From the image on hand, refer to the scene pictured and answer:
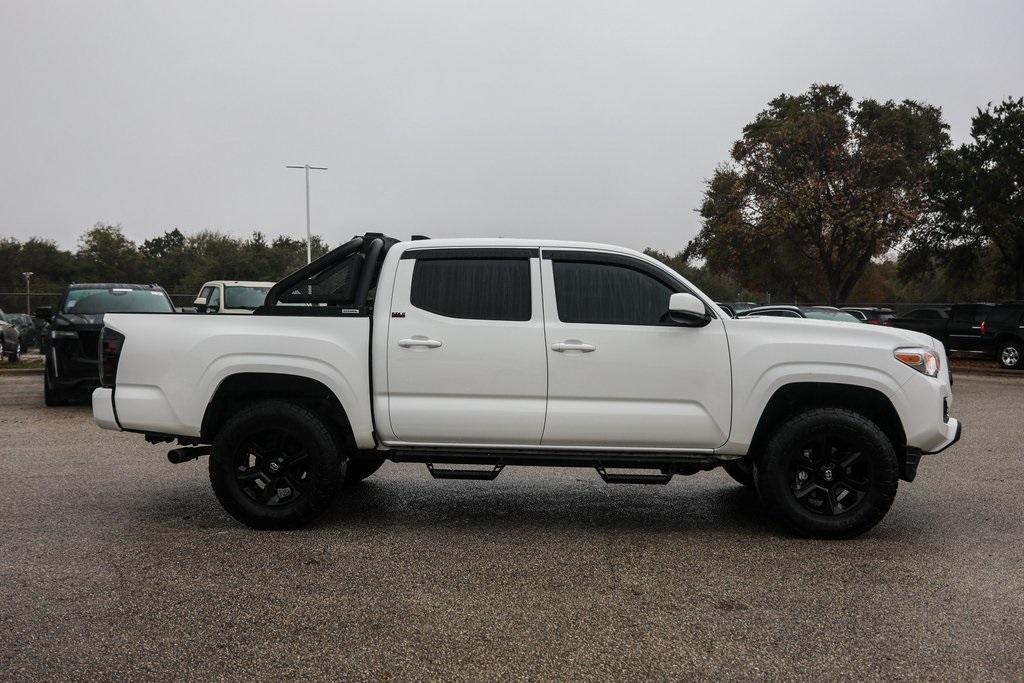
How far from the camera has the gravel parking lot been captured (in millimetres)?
3965

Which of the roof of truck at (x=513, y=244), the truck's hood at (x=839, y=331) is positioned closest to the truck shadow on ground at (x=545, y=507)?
the truck's hood at (x=839, y=331)

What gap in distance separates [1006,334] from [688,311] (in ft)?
69.7

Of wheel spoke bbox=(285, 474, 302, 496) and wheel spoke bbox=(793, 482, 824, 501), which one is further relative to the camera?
wheel spoke bbox=(285, 474, 302, 496)

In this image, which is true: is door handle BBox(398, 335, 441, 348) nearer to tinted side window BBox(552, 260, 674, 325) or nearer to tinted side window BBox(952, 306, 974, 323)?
tinted side window BBox(552, 260, 674, 325)

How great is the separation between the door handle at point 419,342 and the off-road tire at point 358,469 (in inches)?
70.6

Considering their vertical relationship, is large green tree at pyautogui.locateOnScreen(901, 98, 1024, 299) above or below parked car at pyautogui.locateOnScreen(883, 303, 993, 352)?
above

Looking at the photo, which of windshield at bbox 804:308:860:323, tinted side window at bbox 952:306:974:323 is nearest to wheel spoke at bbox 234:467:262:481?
windshield at bbox 804:308:860:323

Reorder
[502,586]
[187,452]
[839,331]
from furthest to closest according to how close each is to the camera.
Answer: [187,452] → [839,331] → [502,586]

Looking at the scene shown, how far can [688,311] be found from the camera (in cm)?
585

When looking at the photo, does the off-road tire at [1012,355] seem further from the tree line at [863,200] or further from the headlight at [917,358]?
the headlight at [917,358]

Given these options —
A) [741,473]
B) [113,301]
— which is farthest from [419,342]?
[113,301]

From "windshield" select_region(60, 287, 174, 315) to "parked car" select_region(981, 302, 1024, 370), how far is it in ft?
65.9

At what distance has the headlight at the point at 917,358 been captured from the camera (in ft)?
19.7

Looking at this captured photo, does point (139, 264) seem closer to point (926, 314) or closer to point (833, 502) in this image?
point (926, 314)
